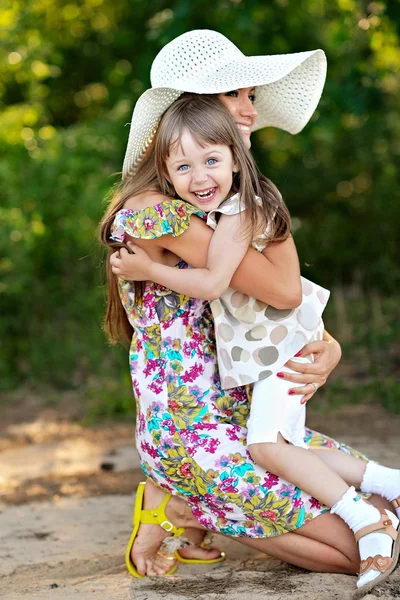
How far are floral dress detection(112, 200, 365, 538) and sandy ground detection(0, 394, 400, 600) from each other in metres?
0.21

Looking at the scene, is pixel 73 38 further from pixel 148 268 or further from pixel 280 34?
pixel 148 268

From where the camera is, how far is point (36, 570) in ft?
9.46

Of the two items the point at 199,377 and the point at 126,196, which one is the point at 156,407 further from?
the point at 126,196

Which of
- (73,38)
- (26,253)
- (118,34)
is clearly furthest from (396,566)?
(73,38)

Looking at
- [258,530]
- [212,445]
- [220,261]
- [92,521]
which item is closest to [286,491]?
[258,530]

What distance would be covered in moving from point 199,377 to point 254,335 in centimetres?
23

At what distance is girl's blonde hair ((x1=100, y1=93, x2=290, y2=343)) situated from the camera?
2.52 m

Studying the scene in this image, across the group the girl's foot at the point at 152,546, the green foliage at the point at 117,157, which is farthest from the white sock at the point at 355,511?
the green foliage at the point at 117,157

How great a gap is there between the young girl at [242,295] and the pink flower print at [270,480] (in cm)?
4

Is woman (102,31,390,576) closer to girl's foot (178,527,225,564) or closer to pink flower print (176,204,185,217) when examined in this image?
pink flower print (176,204,185,217)

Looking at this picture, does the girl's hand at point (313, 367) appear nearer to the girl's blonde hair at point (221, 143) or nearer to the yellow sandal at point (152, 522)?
the girl's blonde hair at point (221, 143)

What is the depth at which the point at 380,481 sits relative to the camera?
9.03ft

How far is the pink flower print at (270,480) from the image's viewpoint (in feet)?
8.45

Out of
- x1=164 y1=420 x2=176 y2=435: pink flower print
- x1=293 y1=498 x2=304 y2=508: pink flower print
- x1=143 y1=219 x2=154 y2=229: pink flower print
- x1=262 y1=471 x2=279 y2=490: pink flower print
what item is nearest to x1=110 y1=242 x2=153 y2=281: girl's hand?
x1=143 y1=219 x2=154 y2=229: pink flower print
